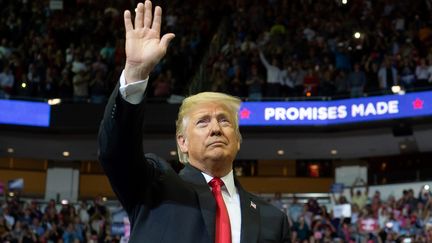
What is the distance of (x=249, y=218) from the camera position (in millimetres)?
2580

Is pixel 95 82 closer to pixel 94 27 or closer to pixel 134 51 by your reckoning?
pixel 94 27

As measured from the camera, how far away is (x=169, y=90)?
17.8 m

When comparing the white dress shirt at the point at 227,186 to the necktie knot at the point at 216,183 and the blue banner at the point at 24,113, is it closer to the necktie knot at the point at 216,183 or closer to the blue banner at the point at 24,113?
the necktie knot at the point at 216,183

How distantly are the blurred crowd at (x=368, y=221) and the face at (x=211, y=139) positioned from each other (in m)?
9.74

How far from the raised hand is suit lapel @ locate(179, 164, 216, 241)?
0.44 metres

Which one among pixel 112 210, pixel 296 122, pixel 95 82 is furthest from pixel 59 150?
pixel 296 122

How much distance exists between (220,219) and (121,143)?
419 millimetres

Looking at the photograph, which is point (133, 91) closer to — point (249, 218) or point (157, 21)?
point (157, 21)

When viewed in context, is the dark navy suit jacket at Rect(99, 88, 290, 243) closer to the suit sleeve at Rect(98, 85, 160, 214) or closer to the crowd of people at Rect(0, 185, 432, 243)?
the suit sleeve at Rect(98, 85, 160, 214)

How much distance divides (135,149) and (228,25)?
17.7 meters

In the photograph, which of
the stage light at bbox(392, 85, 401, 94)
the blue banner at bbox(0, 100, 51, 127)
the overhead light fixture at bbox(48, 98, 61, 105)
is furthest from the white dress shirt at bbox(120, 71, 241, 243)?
the overhead light fixture at bbox(48, 98, 61, 105)

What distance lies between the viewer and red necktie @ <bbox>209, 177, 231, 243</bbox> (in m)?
2.48

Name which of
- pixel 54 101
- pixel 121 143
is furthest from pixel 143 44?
pixel 54 101

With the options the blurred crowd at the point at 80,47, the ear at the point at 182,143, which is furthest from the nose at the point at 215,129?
the blurred crowd at the point at 80,47
